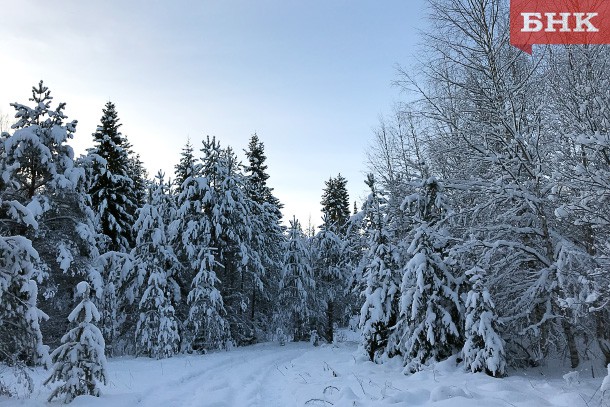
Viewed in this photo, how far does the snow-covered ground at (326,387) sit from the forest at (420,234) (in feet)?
2.33

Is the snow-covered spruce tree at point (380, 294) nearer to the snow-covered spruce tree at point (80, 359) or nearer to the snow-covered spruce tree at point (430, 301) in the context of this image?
the snow-covered spruce tree at point (430, 301)

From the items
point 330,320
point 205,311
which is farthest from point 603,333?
point 330,320

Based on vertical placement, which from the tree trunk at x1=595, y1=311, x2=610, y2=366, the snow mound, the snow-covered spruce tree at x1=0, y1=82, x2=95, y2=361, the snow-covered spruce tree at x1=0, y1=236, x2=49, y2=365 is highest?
the snow-covered spruce tree at x1=0, y1=82, x2=95, y2=361

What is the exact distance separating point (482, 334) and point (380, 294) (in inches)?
221

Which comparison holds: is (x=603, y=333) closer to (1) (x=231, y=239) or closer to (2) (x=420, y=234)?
(2) (x=420, y=234)

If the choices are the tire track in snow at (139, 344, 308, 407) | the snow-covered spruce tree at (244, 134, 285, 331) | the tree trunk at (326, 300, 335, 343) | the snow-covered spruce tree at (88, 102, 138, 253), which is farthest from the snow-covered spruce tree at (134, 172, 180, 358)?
the tree trunk at (326, 300, 335, 343)

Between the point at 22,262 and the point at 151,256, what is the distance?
12.0m

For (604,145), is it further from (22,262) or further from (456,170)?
(22,262)

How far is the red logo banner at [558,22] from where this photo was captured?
960cm

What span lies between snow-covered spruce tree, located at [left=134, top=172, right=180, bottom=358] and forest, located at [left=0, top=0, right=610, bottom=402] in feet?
0.34

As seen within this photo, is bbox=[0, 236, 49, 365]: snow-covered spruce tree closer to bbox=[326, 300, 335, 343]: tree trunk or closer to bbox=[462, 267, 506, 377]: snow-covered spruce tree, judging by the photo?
bbox=[462, 267, 506, 377]: snow-covered spruce tree

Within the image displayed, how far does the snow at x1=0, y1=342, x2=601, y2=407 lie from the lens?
774 cm

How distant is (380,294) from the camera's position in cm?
1541

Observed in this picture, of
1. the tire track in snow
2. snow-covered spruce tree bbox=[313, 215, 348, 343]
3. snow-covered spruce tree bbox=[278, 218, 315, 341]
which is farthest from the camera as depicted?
snow-covered spruce tree bbox=[313, 215, 348, 343]
